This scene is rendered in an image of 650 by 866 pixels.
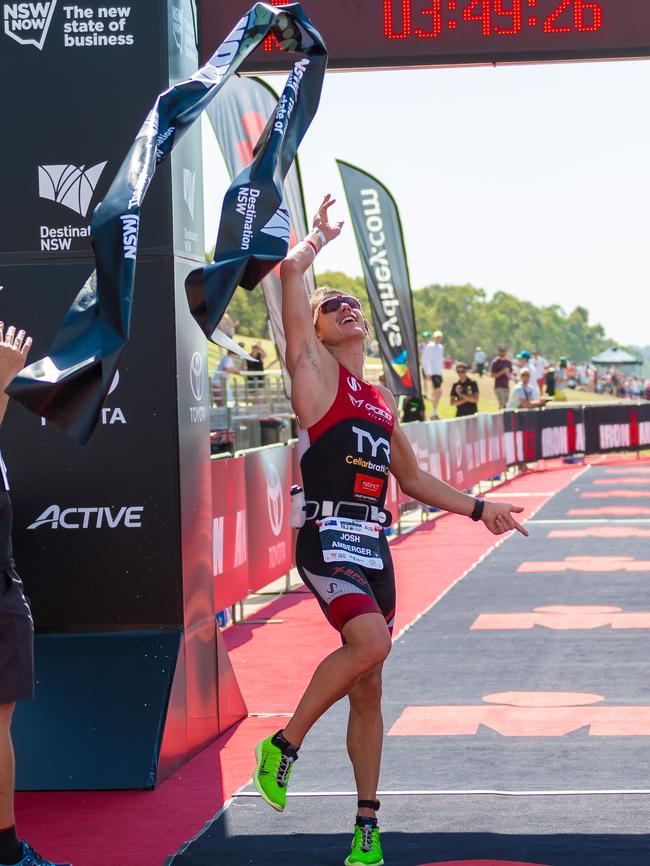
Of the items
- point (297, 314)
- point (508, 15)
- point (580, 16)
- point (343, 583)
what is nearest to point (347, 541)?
point (343, 583)

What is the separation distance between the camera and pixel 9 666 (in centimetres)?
480

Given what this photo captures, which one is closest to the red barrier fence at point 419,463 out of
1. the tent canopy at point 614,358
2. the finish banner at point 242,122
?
the finish banner at point 242,122

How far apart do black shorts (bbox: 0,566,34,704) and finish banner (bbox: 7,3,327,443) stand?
620 millimetres

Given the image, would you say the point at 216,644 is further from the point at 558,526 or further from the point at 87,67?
the point at 558,526

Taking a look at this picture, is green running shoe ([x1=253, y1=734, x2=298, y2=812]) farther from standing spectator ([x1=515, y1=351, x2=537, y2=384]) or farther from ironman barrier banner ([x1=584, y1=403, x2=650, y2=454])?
ironman barrier banner ([x1=584, y1=403, x2=650, y2=454])

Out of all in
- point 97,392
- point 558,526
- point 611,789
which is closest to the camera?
point 97,392

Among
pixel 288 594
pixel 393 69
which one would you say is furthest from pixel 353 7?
pixel 288 594

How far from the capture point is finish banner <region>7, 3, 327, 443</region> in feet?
15.6

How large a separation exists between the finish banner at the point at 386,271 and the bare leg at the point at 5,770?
16078 millimetres

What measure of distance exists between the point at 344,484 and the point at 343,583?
378 millimetres

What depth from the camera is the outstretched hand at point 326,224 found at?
18.3 ft

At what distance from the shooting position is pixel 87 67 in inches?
263

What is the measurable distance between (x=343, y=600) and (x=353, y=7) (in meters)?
3.32

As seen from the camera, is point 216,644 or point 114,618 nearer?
point 114,618
